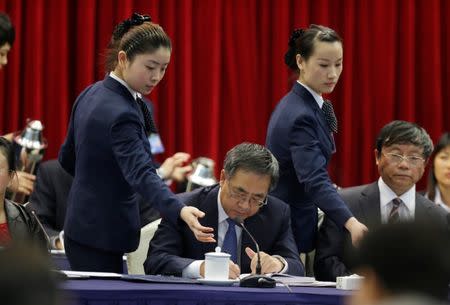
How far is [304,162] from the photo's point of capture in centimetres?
317

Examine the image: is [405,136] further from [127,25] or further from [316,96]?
[127,25]

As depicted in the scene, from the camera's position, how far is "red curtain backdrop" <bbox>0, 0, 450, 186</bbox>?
5.33 m

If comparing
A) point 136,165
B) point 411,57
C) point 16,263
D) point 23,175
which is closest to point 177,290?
point 136,165

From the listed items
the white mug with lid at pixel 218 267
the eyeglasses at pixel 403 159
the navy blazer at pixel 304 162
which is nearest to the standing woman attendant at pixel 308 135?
the navy blazer at pixel 304 162

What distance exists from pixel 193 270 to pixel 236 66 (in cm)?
293

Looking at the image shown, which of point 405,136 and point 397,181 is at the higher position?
point 405,136

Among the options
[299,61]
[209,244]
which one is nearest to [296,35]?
[299,61]

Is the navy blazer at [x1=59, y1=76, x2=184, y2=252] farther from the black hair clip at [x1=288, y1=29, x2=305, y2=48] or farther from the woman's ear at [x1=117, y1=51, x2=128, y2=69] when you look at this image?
the black hair clip at [x1=288, y1=29, x2=305, y2=48]

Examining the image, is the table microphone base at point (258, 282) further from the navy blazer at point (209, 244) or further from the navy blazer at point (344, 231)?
the navy blazer at point (344, 231)

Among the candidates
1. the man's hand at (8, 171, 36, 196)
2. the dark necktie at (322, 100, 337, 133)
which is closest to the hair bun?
the dark necktie at (322, 100, 337, 133)

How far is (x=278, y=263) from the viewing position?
116 inches

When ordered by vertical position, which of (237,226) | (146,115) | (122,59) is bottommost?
(237,226)

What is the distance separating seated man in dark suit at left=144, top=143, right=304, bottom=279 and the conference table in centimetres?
46

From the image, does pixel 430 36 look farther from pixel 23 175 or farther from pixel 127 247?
pixel 127 247
